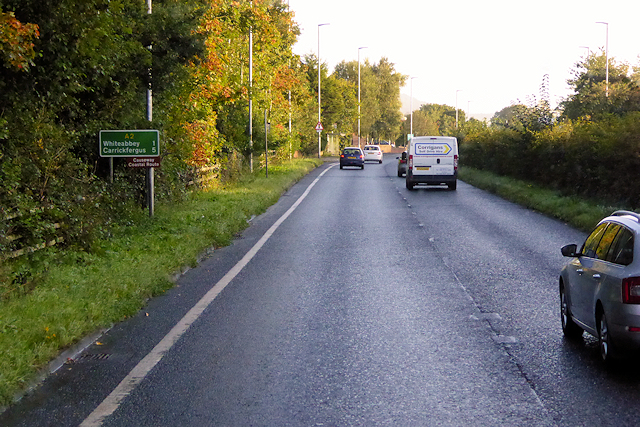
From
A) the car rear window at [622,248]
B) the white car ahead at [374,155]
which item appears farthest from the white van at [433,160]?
the white car ahead at [374,155]

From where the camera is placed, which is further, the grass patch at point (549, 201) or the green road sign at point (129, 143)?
the grass patch at point (549, 201)

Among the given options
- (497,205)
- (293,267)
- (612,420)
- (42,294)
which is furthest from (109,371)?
(497,205)

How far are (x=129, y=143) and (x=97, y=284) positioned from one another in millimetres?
6621

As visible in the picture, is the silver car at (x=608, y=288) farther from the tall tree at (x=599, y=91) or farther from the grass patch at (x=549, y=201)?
the tall tree at (x=599, y=91)

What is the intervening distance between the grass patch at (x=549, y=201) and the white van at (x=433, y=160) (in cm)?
185

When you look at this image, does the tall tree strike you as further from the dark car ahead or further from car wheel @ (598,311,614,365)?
car wheel @ (598,311,614,365)

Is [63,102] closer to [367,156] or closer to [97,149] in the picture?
[97,149]

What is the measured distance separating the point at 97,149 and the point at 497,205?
1365 centimetres

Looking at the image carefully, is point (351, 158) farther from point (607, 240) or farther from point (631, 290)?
point (631, 290)

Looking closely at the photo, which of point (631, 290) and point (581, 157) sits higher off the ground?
point (581, 157)

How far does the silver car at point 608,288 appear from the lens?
6.06 metres

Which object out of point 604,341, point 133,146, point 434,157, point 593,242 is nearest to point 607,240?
point 593,242

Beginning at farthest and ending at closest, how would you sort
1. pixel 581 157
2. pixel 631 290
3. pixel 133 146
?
pixel 581 157
pixel 133 146
pixel 631 290

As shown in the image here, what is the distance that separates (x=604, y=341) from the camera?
21.5 ft
